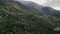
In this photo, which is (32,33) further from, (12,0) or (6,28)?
(12,0)

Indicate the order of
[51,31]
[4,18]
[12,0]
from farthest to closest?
[12,0] → [4,18] → [51,31]

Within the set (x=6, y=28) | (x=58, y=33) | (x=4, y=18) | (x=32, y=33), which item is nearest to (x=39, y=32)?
(x=32, y=33)

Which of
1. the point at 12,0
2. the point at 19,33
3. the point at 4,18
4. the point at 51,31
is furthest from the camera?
the point at 12,0

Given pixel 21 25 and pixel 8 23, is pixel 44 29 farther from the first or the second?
pixel 8 23

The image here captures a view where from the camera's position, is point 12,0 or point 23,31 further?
point 12,0

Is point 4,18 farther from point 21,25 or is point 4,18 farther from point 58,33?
point 58,33

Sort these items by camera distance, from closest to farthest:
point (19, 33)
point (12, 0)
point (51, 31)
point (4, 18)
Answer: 1. point (19, 33)
2. point (51, 31)
3. point (4, 18)
4. point (12, 0)

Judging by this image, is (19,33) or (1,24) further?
(1,24)

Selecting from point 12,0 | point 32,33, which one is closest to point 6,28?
point 32,33
